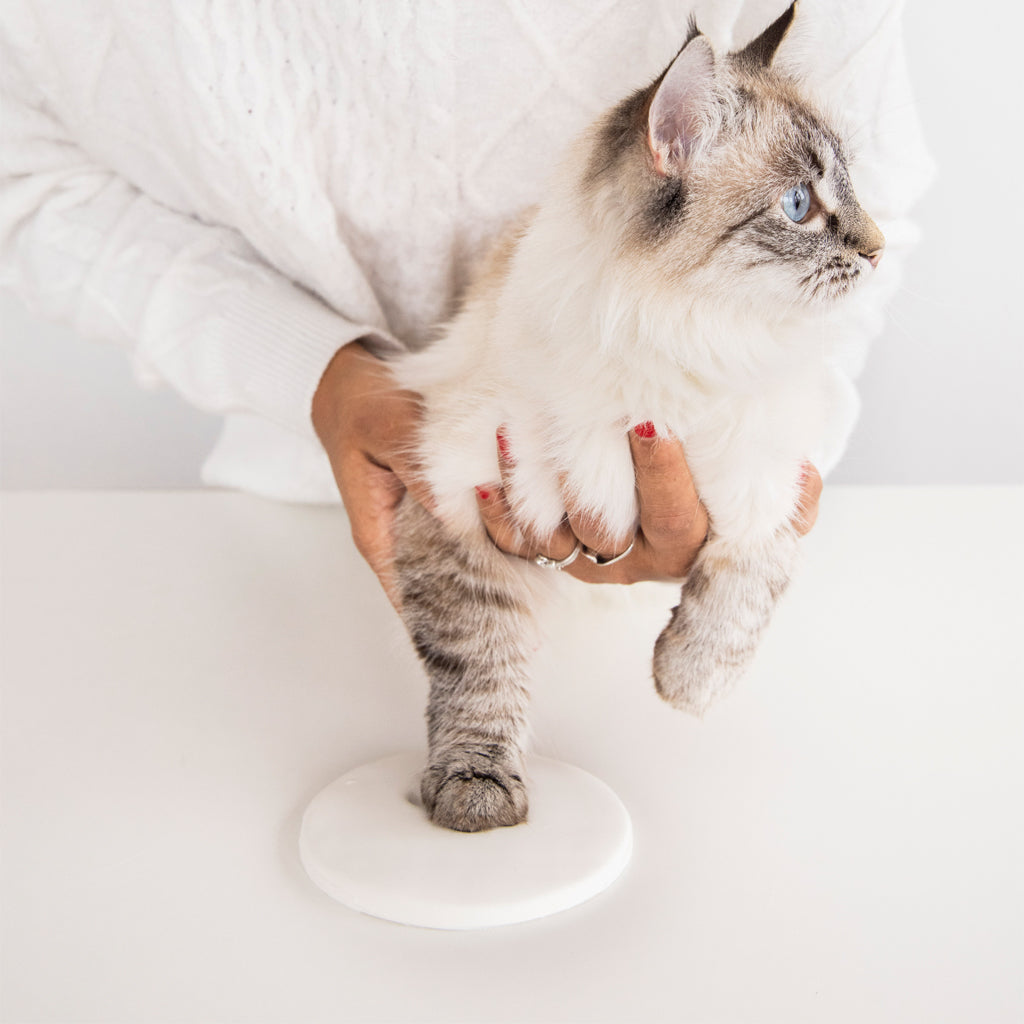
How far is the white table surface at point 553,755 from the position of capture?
2.17ft

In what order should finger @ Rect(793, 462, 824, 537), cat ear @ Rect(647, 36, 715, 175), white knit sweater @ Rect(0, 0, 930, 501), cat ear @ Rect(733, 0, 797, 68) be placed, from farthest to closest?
white knit sweater @ Rect(0, 0, 930, 501) → finger @ Rect(793, 462, 824, 537) → cat ear @ Rect(733, 0, 797, 68) → cat ear @ Rect(647, 36, 715, 175)

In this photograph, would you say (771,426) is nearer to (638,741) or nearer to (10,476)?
(638,741)

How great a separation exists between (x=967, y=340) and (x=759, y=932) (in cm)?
150

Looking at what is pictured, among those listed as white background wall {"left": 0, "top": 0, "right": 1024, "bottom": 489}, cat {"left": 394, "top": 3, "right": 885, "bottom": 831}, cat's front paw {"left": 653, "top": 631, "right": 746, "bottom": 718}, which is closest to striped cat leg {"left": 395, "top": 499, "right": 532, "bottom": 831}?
cat {"left": 394, "top": 3, "right": 885, "bottom": 831}

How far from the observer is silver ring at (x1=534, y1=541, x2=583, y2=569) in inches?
35.4

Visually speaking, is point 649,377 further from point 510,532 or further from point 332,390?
point 332,390

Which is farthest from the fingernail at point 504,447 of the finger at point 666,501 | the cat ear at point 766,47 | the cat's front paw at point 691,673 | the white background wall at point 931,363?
the white background wall at point 931,363

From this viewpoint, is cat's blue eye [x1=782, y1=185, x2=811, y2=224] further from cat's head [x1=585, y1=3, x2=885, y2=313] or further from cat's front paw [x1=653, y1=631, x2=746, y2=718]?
cat's front paw [x1=653, y1=631, x2=746, y2=718]

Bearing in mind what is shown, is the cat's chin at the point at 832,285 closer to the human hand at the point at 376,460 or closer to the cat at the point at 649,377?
the cat at the point at 649,377

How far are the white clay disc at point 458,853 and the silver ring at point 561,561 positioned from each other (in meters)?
0.19

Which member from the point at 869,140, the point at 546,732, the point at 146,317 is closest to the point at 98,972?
the point at 546,732

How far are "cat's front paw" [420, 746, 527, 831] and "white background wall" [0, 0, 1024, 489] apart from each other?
118 cm

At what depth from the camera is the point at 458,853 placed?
2.48 feet

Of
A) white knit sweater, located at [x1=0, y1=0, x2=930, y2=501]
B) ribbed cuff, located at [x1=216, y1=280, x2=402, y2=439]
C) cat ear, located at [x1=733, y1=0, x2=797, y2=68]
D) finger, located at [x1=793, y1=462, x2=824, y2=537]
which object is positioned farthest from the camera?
ribbed cuff, located at [x1=216, y1=280, x2=402, y2=439]
